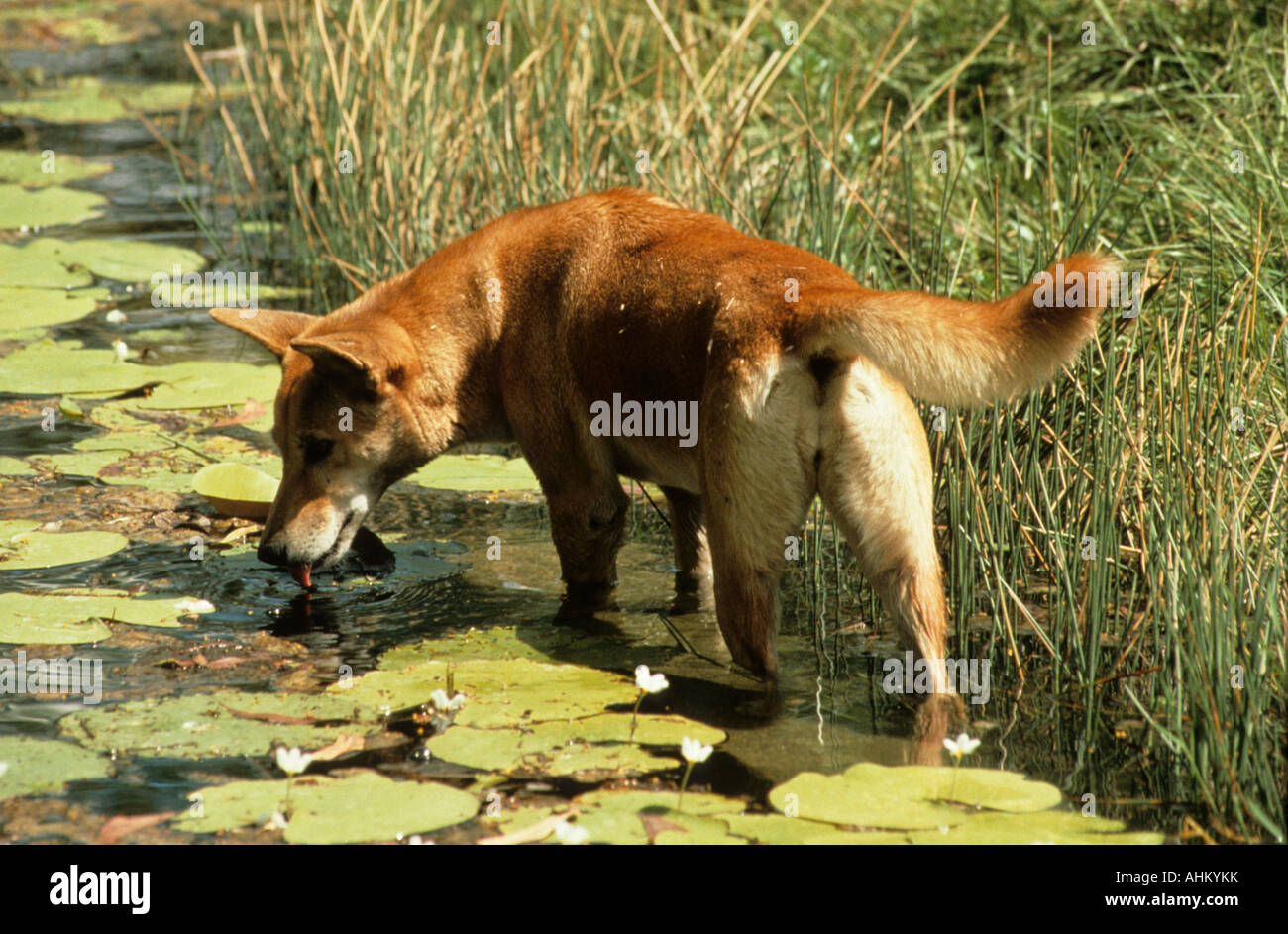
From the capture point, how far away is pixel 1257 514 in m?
4.92

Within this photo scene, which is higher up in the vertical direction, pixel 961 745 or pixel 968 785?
pixel 961 745

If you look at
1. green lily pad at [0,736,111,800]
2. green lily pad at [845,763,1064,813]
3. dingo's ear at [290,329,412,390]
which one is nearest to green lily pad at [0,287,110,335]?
dingo's ear at [290,329,412,390]

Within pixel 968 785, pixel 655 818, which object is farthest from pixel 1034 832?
pixel 655 818

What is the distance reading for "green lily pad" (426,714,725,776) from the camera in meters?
4.16

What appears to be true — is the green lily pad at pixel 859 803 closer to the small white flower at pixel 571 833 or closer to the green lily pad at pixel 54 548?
the small white flower at pixel 571 833

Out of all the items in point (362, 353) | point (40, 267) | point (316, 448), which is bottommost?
point (316, 448)

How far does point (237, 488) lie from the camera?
589 cm

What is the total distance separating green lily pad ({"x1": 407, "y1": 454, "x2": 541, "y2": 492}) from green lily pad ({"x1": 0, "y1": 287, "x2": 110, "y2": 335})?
9.09 feet

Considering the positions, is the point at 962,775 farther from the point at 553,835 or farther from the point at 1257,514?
the point at 1257,514

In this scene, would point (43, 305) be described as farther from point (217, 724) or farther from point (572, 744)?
point (572, 744)

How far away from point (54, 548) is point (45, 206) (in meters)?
4.95

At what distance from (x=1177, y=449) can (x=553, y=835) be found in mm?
2303

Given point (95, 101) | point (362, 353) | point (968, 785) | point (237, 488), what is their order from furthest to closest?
point (95, 101), point (237, 488), point (362, 353), point (968, 785)

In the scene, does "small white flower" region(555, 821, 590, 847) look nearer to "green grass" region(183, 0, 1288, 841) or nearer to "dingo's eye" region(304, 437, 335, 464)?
"green grass" region(183, 0, 1288, 841)
